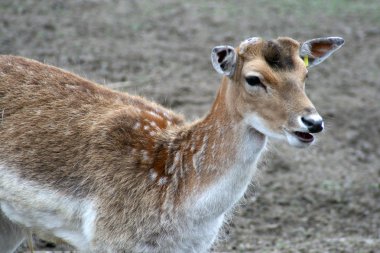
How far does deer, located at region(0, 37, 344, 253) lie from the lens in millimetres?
5598

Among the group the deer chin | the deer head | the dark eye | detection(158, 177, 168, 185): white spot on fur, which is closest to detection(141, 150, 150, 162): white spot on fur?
detection(158, 177, 168, 185): white spot on fur

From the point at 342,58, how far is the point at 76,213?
8305 millimetres

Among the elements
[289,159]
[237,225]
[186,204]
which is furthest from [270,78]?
[289,159]

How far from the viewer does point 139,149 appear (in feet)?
19.7

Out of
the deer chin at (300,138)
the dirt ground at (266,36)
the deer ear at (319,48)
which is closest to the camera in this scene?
the deer chin at (300,138)

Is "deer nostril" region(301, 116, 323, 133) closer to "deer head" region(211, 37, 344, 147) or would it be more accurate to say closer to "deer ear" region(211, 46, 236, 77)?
"deer head" region(211, 37, 344, 147)

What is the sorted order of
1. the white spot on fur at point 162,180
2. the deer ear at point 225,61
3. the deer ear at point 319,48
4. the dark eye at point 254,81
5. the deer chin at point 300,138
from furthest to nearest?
1. the deer ear at point 319,48
2. the white spot on fur at point 162,180
3. the deer ear at point 225,61
4. the dark eye at point 254,81
5. the deer chin at point 300,138

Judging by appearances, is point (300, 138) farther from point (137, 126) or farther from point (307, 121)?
point (137, 126)

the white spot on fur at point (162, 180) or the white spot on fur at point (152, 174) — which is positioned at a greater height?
the white spot on fur at point (152, 174)

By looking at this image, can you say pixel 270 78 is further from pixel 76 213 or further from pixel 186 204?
pixel 76 213

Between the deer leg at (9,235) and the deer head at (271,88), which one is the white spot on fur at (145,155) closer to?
the deer head at (271,88)

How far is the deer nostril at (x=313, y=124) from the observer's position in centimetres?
516

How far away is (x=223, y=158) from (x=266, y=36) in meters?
7.98

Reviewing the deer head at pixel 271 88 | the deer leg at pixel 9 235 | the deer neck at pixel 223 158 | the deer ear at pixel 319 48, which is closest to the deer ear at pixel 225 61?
the deer head at pixel 271 88
